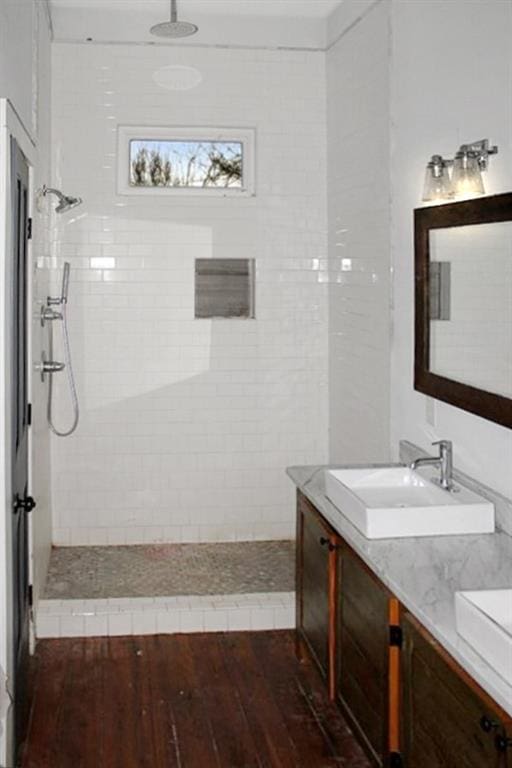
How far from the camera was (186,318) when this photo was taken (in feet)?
18.7

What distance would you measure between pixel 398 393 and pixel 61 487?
2.26 meters

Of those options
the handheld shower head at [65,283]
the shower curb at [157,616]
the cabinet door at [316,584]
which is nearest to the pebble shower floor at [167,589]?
the shower curb at [157,616]

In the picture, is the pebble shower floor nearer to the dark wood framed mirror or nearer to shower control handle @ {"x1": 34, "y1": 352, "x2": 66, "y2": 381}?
shower control handle @ {"x1": 34, "y1": 352, "x2": 66, "y2": 381}

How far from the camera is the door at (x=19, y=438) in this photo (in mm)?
3326

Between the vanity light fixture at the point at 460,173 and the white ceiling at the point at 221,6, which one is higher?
the white ceiling at the point at 221,6

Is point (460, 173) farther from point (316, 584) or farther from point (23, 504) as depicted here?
point (23, 504)

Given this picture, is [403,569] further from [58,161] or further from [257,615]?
[58,161]

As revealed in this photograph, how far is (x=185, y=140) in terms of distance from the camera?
5.65m

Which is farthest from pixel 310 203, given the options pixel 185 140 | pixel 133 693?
pixel 133 693

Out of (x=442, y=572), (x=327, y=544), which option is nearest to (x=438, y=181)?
(x=327, y=544)

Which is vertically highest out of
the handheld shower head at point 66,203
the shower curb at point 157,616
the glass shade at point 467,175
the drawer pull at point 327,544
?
the handheld shower head at point 66,203

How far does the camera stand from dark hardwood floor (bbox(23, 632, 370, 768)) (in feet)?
11.2

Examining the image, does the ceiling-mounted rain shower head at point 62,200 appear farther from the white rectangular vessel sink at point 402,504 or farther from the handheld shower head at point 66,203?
the white rectangular vessel sink at point 402,504

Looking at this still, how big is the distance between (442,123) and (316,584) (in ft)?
5.98
